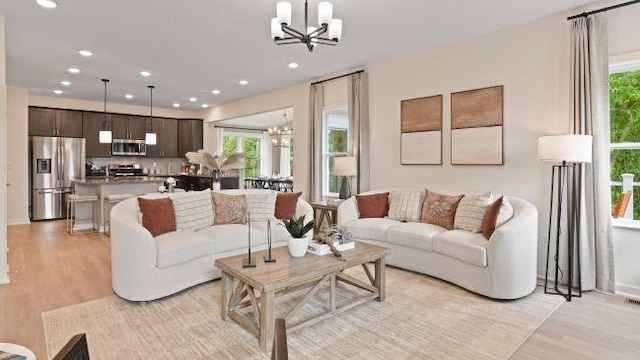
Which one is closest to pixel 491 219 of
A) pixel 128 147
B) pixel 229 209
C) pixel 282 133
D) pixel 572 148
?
pixel 572 148

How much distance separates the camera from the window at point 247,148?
11133 mm

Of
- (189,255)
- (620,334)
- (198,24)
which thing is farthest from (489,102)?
(189,255)

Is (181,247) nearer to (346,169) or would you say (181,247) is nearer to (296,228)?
(296,228)

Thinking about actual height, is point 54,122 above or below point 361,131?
above

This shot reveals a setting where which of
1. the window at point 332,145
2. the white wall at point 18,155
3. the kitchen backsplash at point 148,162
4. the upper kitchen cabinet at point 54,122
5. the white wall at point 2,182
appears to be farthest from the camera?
the kitchen backsplash at point 148,162

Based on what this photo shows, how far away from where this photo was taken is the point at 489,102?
4.30 metres

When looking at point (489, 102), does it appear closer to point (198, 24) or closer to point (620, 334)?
point (620, 334)

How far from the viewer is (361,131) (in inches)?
219

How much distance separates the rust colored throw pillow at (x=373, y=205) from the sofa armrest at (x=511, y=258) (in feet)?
5.53

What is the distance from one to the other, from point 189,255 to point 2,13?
126 inches

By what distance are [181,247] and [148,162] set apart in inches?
290

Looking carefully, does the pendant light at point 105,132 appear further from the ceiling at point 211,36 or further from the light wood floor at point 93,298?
the light wood floor at point 93,298

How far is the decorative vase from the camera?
9.74 feet

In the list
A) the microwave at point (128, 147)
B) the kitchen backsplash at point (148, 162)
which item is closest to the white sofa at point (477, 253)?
the microwave at point (128, 147)
